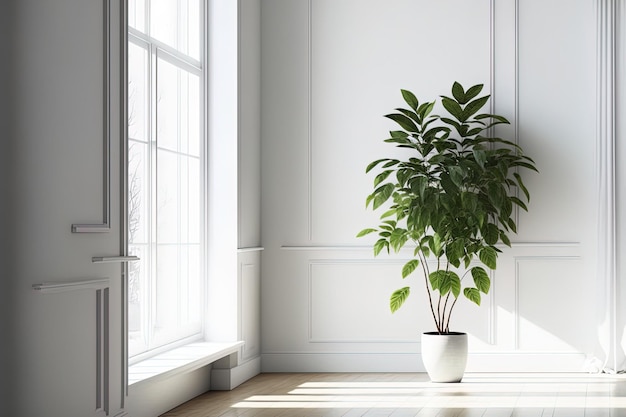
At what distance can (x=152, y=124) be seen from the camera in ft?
15.5

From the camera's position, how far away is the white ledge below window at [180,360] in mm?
4266

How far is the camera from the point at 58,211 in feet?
10.6

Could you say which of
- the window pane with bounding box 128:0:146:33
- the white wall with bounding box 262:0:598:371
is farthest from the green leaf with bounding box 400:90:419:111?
the window pane with bounding box 128:0:146:33

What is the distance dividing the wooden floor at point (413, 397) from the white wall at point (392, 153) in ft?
0.85

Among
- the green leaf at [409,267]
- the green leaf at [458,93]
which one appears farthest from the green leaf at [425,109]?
the green leaf at [409,267]

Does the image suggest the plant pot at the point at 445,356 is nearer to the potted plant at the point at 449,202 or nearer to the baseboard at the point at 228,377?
the potted plant at the point at 449,202

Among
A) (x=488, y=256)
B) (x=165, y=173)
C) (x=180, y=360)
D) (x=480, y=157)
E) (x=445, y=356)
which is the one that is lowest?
(x=445, y=356)

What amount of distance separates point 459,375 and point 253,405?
4.94 feet

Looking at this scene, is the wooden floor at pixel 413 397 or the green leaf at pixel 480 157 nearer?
the wooden floor at pixel 413 397

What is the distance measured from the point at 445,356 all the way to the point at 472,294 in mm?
438

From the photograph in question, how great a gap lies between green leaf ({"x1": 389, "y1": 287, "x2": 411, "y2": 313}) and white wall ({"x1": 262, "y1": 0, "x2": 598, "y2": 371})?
1.48 ft

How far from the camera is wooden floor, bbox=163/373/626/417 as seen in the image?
462cm

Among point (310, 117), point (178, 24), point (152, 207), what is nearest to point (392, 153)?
point (310, 117)

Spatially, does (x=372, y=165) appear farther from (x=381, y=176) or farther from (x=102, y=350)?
(x=102, y=350)
